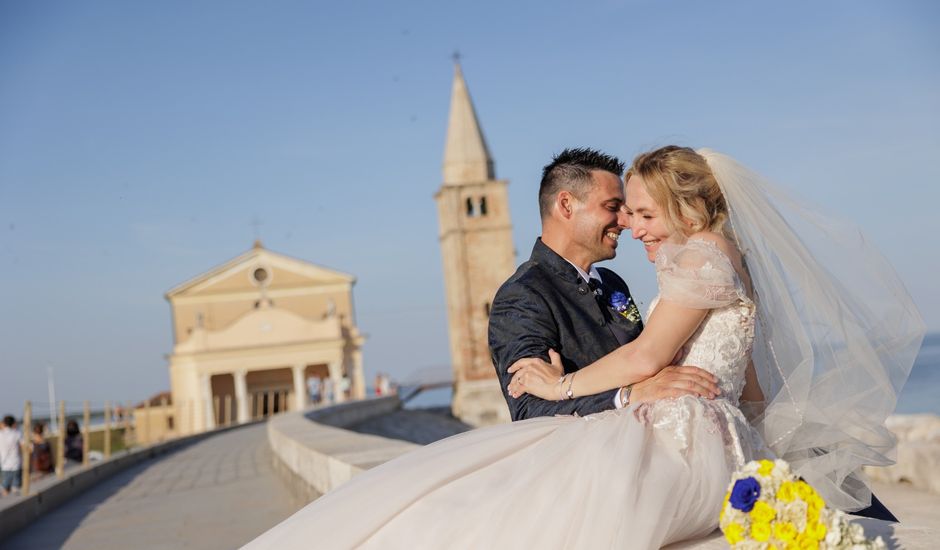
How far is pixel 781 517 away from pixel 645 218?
4.08 ft

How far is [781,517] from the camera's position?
7.79ft

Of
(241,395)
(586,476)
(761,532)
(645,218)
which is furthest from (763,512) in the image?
(241,395)

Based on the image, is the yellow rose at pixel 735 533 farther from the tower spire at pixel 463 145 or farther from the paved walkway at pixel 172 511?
the tower spire at pixel 463 145

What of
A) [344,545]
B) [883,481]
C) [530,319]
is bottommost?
[883,481]

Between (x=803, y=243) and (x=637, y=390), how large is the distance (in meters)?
0.82

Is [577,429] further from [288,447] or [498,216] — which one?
[498,216]

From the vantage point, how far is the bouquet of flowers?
7.57 feet

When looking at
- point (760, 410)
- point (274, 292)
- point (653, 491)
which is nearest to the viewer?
point (653, 491)

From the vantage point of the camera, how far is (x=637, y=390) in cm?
319

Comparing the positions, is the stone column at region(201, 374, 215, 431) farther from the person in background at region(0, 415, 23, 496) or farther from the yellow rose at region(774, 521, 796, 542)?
the yellow rose at region(774, 521, 796, 542)

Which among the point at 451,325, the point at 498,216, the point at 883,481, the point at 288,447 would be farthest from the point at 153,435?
the point at 883,481

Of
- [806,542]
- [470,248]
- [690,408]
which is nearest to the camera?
[806,542]

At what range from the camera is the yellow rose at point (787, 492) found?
237cm

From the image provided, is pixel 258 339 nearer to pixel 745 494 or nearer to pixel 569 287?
pixel 569 287
